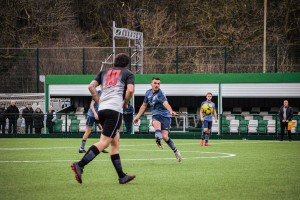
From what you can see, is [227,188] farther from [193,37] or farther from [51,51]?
[193,37]

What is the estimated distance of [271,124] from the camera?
3130cm

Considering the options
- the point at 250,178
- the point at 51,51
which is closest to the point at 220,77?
the point at 51,51

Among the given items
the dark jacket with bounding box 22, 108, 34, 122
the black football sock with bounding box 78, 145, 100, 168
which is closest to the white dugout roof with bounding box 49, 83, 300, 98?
the dark jacket with bounding box 22, 108, 34, 122

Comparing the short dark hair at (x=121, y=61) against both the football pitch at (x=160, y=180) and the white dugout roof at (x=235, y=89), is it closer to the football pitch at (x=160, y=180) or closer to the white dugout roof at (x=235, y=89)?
the football pitch at (x=160, y=180)

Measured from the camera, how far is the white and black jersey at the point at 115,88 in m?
9.84

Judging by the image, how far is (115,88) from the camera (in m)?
9.87

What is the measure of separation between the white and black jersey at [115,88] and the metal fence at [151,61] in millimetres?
25867

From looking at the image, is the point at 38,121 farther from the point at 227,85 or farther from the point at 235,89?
the point at 235,89

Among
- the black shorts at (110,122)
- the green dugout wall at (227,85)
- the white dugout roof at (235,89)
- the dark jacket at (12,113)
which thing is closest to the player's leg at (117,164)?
the black shorts at (110,122)

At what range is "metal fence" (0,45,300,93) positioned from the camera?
1403 inches

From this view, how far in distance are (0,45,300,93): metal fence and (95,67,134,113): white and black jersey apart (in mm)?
25867

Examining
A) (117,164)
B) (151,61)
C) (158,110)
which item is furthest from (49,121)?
(117,164)

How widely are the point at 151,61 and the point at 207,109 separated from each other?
16.1 metres

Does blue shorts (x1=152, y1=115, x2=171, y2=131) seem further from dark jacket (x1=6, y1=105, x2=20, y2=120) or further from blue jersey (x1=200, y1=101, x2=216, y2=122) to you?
dark jacket (x1=6, y1=105, x2=20, y2=120)
